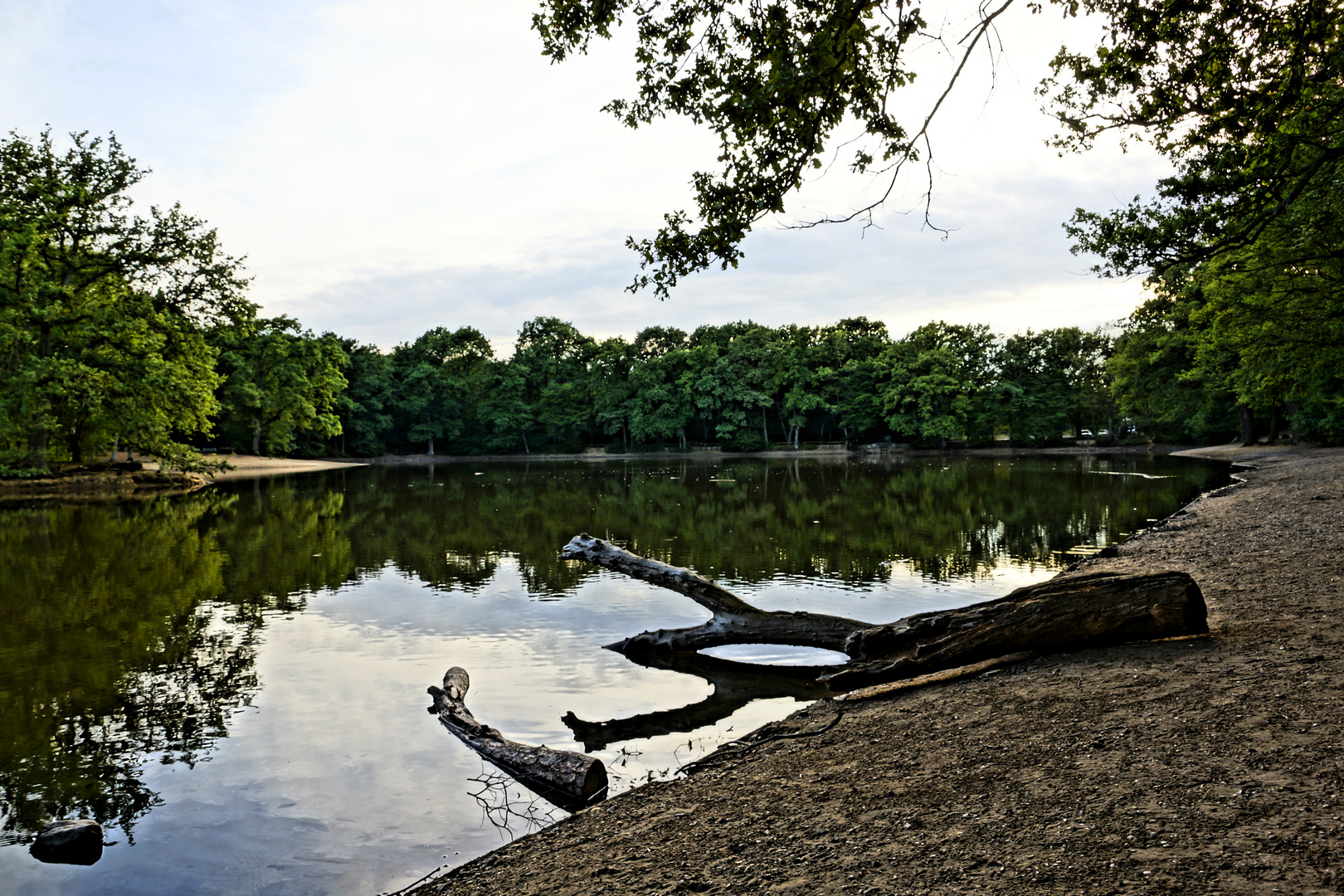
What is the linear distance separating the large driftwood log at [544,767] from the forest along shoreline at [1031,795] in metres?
0.29

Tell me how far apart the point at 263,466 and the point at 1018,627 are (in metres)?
58.4

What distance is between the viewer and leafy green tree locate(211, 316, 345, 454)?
5653cm

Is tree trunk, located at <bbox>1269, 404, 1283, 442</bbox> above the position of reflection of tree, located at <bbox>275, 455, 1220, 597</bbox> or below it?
above

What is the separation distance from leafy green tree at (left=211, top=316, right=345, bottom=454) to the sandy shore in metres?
2.13

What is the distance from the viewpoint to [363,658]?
9.48 meters

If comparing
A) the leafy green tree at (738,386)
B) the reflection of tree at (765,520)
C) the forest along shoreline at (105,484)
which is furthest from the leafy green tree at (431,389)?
the reflection of tree at (765,520)

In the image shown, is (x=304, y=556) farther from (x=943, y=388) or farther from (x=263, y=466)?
(x=943, y=388)

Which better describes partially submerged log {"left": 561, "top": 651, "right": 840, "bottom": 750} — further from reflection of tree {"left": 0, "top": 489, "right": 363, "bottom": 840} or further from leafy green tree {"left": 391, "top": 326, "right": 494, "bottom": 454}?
leafy green tree {"left": 391, "top": 326, "right": 494, "bottom": 454}

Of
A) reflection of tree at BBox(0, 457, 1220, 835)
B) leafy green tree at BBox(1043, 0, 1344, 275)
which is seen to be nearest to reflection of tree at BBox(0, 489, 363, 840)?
reflection of tree at BBox(0, 457, 1220, 835)

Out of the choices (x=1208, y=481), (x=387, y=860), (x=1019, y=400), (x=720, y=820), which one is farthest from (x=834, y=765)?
(x=1019, y=400)

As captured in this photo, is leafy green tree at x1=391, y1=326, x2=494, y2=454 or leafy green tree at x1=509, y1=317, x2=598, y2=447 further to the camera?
leafy green tree at x1=509, y1=317, x2=598, y2=447

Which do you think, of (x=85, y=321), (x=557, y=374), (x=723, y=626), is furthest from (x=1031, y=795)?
(x=557, y=374)

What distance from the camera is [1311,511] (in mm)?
15180

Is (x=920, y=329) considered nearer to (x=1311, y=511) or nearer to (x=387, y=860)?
(x=1311, y=511)
